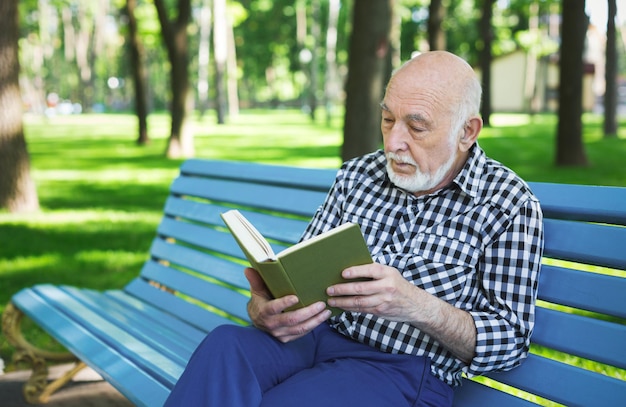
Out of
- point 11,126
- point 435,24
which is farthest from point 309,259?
point 435,24

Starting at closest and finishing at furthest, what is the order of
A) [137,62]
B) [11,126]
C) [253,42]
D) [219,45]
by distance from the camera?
[11,126], [137,62], [219,45], [253,42]

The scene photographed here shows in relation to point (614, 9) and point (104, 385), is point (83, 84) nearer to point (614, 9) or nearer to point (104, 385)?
point (614, 9)

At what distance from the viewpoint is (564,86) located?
1272cm

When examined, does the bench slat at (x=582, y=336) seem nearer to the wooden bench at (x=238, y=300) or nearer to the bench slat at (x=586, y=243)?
the wooden bench at (x=238, y=300)

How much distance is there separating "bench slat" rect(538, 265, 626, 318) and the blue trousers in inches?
17.4

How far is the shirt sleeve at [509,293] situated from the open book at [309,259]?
432 mm

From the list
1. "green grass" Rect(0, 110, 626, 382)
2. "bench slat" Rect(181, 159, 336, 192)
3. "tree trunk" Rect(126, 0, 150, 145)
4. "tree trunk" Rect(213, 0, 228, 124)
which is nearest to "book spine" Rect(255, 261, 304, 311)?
"bench slat" Rect(181, 159, 336, 192)

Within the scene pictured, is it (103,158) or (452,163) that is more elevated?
(452,163)

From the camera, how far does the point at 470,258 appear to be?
234cm

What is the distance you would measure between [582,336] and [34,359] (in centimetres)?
265

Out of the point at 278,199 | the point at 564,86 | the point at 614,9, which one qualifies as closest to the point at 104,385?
the point at 278,199

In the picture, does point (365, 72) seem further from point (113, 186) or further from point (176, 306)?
point (113, 186)

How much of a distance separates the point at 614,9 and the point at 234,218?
16.9 m

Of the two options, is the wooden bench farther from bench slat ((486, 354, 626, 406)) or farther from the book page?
the book page
